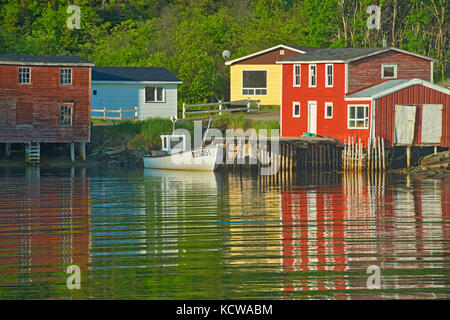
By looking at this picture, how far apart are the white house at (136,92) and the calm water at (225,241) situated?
25.9m

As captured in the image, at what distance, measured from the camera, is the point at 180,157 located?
62375mm

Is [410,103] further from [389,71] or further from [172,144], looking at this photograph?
[172,144]

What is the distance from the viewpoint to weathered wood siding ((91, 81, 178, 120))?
74188 millimetres

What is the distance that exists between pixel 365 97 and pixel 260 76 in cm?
2296

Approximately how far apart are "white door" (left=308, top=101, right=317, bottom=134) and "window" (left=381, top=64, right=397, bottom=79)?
5242mm

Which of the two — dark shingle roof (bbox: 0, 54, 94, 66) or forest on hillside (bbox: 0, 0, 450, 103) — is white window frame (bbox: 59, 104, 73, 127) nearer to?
dark shingle roof (bbox: 0, 54, 94, 66)

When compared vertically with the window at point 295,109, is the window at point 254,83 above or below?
above

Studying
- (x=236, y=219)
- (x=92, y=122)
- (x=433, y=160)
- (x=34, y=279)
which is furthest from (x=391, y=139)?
(x=34, y=279)

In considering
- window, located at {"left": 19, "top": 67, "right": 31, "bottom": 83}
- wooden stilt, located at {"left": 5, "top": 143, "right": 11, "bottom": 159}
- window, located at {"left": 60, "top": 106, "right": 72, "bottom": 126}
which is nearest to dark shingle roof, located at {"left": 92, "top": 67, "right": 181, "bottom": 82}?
window, located at {"left": 60, "top": 106, "right": 72, "bottom": 126}

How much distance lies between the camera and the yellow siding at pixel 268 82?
264 ft

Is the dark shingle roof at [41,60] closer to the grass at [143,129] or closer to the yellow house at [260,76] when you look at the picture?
the grass at [143,129]

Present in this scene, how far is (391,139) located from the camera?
6012 cm

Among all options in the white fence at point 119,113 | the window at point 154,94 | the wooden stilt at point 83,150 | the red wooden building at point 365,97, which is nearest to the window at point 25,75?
the wooden stilt at point 83,150

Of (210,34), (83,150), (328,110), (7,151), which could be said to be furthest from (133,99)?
(210,34)
